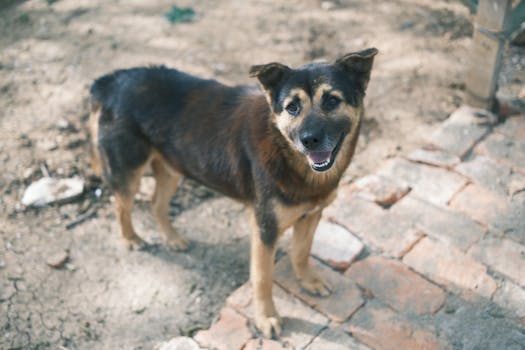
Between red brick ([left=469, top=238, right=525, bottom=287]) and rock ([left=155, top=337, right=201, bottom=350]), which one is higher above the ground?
red brick ([left=469, top=238, right=525, bottom=287])

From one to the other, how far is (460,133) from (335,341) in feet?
8.66

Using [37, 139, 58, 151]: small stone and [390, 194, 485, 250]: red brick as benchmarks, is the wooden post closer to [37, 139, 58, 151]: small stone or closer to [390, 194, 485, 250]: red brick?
[390, 194, 485, 250]: red brick

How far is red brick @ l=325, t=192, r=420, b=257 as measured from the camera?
4.45m

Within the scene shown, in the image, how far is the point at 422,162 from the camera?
514 centimetres

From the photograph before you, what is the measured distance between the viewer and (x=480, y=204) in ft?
15.4

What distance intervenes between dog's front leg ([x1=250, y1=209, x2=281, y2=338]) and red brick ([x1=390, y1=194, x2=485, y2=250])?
1397mm

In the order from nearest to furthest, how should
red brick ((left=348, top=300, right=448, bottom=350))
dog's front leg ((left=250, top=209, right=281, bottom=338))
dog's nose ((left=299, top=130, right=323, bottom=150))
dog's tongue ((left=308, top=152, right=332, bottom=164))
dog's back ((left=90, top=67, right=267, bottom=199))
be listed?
dog's nose ((left=299, top=130, right=323, bottom=150)) → dog's tongue ((left=308, top=152, right=332, bottom=164)) → dog's front leg ((left=250, top=209, right=281, bottom=338)) → red brick ((left=348, top=300, right=448, bottom=350)) → dog's back ((left=90, top=67, right=267, bottom=199))

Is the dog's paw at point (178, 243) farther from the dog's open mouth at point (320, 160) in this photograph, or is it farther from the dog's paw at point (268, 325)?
the dog's open mouth at point (320, 160)

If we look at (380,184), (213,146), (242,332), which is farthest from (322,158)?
(380,184)

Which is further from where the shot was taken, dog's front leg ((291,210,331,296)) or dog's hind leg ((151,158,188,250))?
dog's hind leg ((151,158,188,250))

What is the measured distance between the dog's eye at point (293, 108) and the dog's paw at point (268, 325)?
1.49m

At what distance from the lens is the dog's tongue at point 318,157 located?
10.9ft

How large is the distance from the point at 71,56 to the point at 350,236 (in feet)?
13.5

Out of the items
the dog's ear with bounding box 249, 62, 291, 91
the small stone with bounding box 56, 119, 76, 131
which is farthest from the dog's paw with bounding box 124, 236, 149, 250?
the dog's ear with bounding box 249, 62, 291, 91
